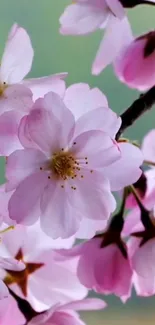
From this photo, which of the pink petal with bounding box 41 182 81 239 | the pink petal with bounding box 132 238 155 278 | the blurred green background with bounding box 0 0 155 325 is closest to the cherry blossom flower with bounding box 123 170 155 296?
the pink petal with bounding box 132 238 155 278

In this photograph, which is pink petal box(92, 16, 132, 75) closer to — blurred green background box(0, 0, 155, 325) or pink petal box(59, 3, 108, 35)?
pink petal box(59, 3, 108, 35)

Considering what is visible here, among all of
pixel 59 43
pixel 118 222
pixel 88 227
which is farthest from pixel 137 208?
pixel 59 43

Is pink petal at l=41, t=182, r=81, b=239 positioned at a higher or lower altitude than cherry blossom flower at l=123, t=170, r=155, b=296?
higher

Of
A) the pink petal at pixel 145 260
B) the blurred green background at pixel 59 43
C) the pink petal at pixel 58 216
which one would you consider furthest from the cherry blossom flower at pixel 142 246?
the blurred green background at pixel 59 43

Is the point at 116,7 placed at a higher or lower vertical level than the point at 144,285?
higher

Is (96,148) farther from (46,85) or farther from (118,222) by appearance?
(118,222)

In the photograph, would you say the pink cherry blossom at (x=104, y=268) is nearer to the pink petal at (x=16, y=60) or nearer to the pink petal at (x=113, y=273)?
the pink petal at (x=113, y=273)
